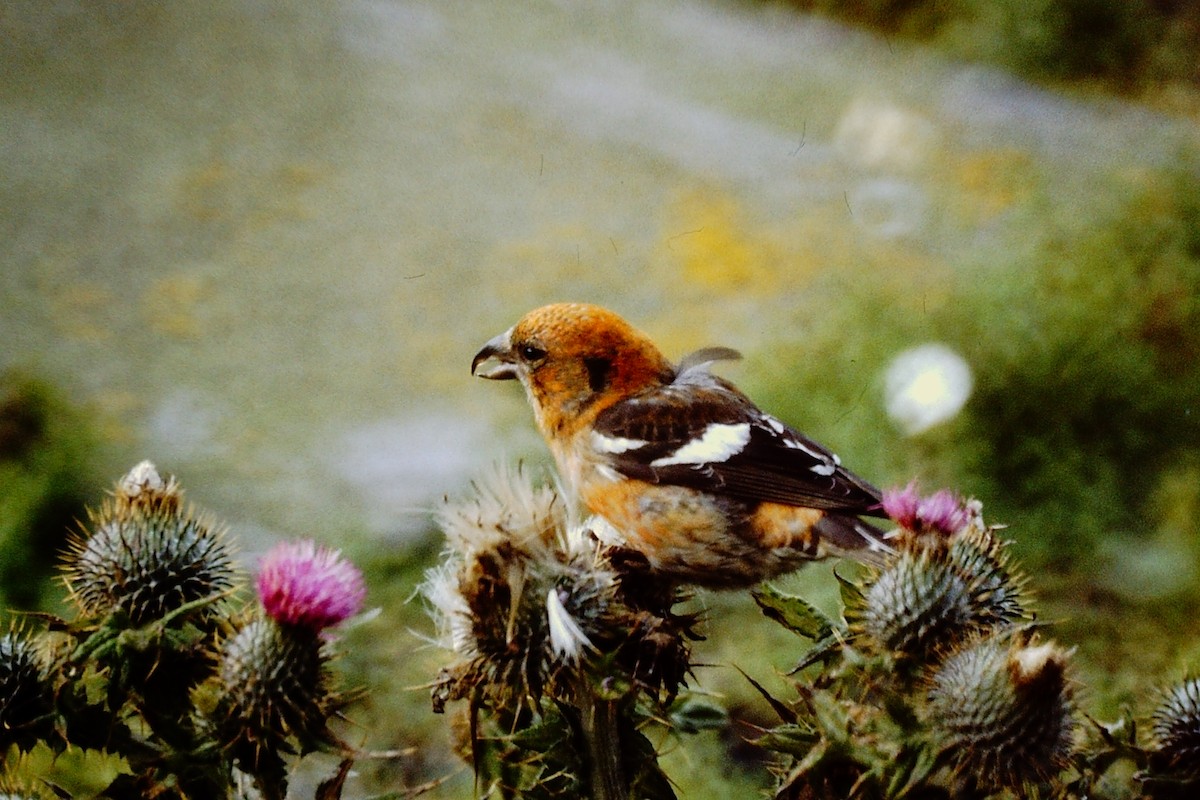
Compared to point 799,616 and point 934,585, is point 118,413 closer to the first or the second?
point 799,616

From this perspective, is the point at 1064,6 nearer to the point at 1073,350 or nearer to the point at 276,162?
the point at 1073,350

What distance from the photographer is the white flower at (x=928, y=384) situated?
124 inches

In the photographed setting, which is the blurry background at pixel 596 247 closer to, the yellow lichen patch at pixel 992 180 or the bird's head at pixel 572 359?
the yellow lichen patch at pixel 992 180

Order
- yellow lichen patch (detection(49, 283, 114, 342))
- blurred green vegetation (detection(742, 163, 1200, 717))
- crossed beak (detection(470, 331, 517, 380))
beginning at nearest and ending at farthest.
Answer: crossed beak (detection(470, 331, 517, 380)), blurred green vegetation (detection(742, 163, 1200, 717)), yellow lichen patch (detection(49, 283, 114, 342))

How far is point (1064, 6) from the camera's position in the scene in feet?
11.6

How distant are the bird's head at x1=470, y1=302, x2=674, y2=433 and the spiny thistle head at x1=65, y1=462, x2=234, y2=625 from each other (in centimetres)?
51

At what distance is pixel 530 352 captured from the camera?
177 centimetres

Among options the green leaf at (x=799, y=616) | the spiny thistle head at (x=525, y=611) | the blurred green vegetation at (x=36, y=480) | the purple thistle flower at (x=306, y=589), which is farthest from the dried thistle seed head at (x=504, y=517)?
the blurred green vegetation at (x=36, y=480)

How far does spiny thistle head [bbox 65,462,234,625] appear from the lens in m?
1.48

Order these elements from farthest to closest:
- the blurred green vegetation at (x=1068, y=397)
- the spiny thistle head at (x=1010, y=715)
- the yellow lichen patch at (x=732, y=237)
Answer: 1. the yellow lichen patch at (x=732, y=237)
2. the blurred green vegetation at (x=1068, y=397)
3. the spiny thistle head at (x=1010, y=715)

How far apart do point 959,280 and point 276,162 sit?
220cm

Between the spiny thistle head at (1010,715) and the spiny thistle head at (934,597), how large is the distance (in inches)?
4.1

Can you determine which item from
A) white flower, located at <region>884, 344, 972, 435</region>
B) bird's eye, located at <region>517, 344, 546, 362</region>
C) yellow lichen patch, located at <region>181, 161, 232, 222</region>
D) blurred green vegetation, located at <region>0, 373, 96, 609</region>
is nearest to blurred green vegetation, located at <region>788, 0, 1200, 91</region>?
white flower, located at <region>884, 344, 972, 435</region>

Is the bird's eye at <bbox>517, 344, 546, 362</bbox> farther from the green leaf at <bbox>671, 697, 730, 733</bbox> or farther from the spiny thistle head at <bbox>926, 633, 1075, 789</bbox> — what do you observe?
the spiny thistle head at <bbox>926, 633, 1075, 789</bbox>
